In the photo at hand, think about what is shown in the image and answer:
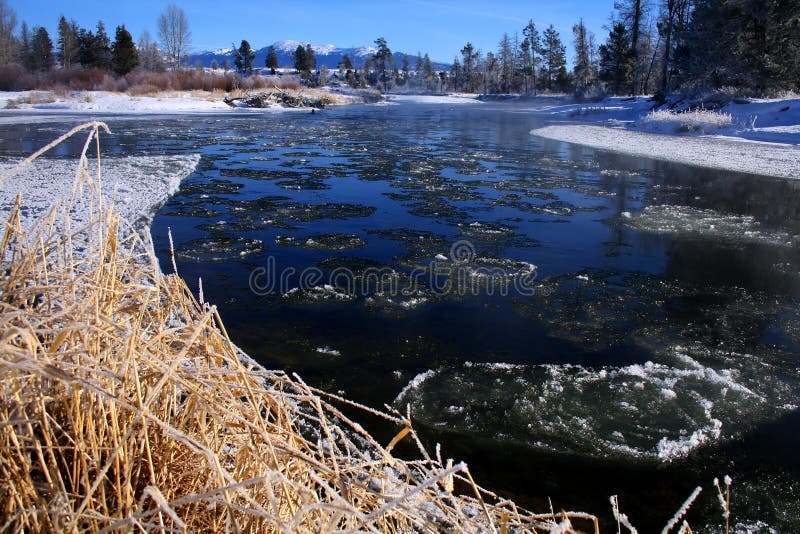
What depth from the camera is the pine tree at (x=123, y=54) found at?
4750cm

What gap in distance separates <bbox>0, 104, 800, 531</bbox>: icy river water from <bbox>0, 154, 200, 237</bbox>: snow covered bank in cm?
41

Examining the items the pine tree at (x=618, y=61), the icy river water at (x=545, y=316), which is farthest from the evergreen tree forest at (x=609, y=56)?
the icy river water at (x=545, y=316)

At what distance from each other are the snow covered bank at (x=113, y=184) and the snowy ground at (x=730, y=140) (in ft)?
38.8

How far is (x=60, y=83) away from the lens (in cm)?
3597

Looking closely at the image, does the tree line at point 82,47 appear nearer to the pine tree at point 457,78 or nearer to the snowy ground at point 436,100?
the snowy ground at point 436,100

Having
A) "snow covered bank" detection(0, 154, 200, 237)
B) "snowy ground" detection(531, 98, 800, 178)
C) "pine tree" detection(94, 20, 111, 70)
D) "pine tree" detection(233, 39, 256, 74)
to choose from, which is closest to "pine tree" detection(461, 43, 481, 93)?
"pine tree" detection(233, 39, 256, 74)

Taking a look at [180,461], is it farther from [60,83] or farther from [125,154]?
[60,83]

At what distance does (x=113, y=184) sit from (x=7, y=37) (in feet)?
228

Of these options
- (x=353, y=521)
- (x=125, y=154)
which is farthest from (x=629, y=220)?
(x=125, y=154)

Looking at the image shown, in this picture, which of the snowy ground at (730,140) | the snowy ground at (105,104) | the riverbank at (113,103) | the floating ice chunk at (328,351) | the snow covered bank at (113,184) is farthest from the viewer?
the riverbank at (113,103)

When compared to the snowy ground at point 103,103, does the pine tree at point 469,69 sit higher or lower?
higher

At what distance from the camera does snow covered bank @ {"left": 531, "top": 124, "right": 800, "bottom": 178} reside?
1127 centimetres

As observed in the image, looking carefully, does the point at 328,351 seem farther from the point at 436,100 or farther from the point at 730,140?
the point at 436,100

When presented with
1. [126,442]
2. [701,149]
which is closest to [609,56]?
[701,149]
